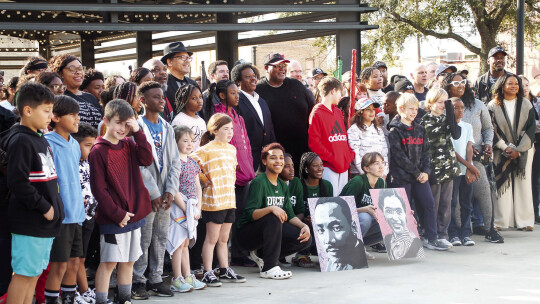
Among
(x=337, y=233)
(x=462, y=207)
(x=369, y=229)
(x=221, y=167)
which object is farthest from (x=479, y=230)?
(x=221, y=167)

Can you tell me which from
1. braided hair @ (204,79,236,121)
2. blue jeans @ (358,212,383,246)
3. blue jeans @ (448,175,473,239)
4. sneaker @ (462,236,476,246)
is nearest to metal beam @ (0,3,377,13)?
blue jeans @ (448,175,473,239)

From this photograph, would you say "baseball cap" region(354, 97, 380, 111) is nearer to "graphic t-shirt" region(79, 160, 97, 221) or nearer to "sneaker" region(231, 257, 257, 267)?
"sneaker" region(231, 257, 257, 267)

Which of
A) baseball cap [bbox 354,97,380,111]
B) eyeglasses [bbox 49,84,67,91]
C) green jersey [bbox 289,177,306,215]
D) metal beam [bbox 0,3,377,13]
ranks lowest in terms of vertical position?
green jersey [bbox 289,177,306,215]

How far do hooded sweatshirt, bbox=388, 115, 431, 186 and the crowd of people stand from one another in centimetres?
2

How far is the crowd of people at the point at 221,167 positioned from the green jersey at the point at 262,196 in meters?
0.02

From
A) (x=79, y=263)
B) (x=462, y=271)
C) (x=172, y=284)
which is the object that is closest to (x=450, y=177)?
(x=462, y=271)

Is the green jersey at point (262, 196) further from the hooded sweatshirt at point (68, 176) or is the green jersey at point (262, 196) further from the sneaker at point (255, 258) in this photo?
the hooded sweatshirt at point (68, 176)

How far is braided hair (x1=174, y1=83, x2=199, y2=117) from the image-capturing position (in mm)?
6535

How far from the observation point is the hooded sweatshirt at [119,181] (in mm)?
5203

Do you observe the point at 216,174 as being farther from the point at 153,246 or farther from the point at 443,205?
the point at 443,205

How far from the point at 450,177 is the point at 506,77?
2.12m

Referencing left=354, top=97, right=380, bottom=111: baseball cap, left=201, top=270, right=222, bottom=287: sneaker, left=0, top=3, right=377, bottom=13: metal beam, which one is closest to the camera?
left=201, top=270, right=222, bottom=287: sneaker

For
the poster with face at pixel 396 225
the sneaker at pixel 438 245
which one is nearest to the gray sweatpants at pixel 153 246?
the poster with face at pixel 396 225

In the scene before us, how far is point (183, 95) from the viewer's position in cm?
656
